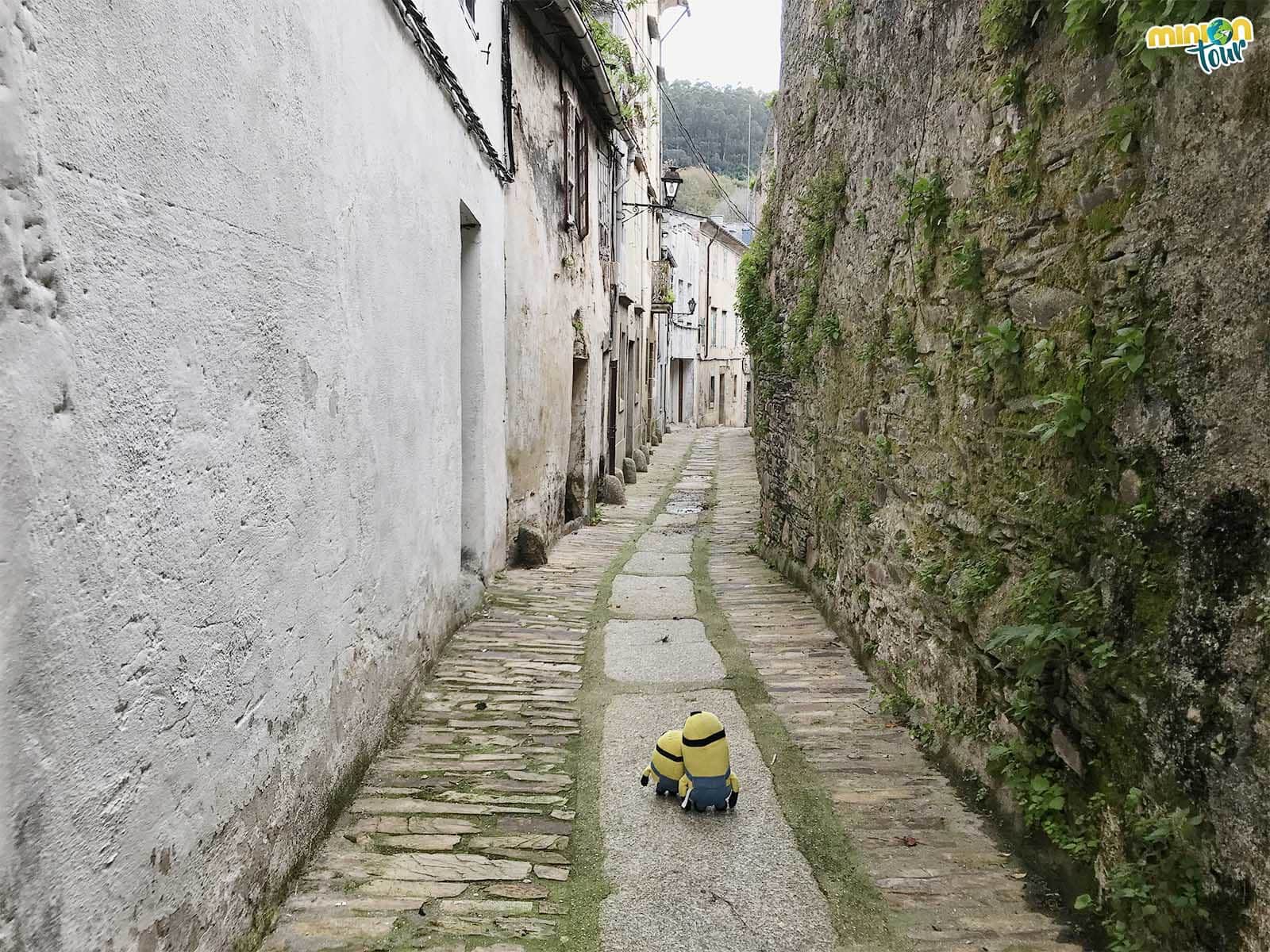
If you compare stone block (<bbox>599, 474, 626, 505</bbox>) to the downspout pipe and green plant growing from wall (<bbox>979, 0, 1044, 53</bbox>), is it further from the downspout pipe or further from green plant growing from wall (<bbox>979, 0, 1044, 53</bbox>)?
green plant growing from wall (<bbox>979, 0, 1044, 53</bbox>)

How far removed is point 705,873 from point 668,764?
56 cm

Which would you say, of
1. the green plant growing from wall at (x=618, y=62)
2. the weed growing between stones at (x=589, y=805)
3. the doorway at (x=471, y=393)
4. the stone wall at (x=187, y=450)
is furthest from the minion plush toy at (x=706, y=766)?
the green plant growing from wall at (x=618, y=62)

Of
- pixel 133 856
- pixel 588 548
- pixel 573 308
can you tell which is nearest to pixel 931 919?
pixel 133 856

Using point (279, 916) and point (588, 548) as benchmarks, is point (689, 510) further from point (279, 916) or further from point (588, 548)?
point (279, 916)

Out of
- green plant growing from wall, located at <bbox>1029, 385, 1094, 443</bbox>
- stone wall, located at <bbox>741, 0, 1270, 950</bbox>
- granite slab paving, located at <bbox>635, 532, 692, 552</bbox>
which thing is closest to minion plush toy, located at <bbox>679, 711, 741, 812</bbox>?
stone wall, located at <bbox>741, 0, 1270, 950</bbox>

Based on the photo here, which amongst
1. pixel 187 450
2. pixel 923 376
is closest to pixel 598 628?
pixel 923 376

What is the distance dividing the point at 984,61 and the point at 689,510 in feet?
31.9

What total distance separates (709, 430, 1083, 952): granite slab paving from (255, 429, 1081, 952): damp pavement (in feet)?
0.03

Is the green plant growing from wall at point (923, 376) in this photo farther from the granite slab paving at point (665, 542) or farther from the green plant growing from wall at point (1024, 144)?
the granite slab paving at point (665, 542)

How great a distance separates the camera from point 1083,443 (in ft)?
9.73

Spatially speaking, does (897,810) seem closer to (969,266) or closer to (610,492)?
(969,266)

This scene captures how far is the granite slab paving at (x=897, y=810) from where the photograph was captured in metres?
2.92

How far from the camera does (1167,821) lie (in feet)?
8.05

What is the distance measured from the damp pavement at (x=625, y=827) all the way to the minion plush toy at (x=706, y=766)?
8 centimetres
